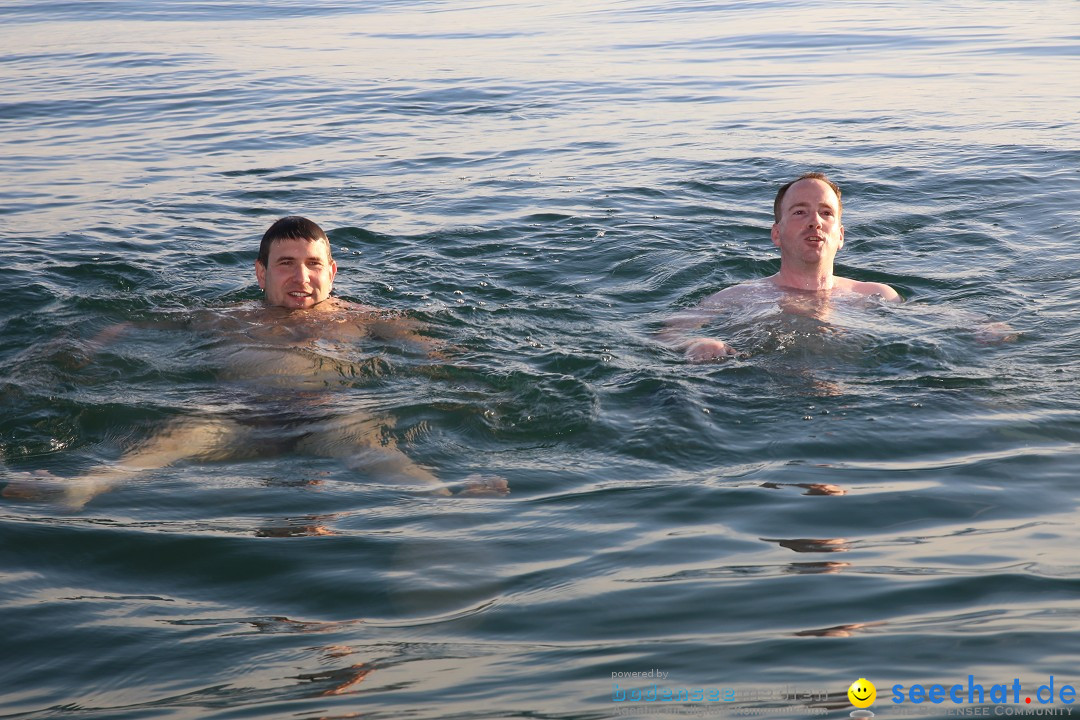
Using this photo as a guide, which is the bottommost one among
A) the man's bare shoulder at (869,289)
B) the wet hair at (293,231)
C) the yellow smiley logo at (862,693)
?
the yellow smiley logo at (862,693)

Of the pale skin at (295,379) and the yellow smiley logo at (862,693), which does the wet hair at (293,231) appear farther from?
the yellow smiley logo at (862,693)

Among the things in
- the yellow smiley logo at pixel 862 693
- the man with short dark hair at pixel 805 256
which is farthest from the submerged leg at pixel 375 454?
the man with short dark hair at pixel 805 256

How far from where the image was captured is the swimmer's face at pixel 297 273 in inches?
277

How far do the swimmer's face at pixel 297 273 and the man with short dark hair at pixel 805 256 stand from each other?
233 centimetres

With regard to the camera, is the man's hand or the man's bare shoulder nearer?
the man's hand

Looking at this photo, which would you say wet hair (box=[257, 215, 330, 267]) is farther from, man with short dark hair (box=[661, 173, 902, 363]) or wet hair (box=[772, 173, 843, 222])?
wet hair (box=[772, 173, 843, 222])

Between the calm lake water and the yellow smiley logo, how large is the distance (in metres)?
0.04

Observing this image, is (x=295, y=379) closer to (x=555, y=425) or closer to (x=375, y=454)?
(x=375, y=454)

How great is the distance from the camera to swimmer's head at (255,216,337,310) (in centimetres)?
702

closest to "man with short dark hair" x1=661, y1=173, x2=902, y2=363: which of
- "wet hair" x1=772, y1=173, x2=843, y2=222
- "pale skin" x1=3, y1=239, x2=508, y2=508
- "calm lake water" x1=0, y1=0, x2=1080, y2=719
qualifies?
"wet hair" x1=772, y1=173, x2=843, y2=222

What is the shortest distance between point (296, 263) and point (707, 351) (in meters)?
2.62

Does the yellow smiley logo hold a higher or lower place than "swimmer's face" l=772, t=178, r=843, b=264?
lower

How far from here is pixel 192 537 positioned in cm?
443

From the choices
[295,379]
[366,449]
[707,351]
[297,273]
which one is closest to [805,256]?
[707,351]
